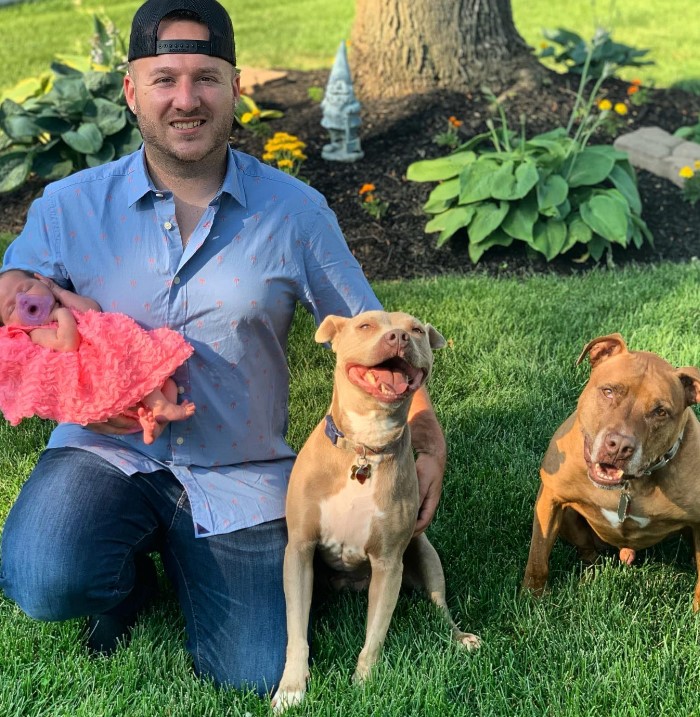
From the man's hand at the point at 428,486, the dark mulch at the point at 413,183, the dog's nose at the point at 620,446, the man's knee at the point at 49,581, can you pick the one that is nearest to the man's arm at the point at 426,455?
the man's hand at the point at 428,486

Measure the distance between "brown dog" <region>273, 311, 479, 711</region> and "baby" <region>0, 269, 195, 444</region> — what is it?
48 centimetres

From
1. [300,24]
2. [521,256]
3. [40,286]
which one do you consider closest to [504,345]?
→ [521,256]

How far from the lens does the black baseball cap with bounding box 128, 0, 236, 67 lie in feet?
10.0

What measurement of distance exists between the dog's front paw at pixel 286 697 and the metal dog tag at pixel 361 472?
2.29 feet

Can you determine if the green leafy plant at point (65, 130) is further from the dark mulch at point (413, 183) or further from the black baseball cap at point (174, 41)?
the black baseball cap at point (174, 41)

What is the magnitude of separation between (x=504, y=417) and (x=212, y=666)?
2.13 m

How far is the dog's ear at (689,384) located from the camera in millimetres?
3139

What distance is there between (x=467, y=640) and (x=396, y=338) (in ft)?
4.02

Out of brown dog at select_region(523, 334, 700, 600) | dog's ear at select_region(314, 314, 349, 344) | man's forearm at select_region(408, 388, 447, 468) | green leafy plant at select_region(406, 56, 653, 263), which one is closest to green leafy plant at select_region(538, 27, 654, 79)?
green leafy plant at select_region(406, 56, 653, 263)

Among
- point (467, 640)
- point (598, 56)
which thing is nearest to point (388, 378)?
point (467, 640)

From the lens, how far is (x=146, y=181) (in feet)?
10.5

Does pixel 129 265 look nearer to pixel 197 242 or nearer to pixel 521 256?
pixel 197 242

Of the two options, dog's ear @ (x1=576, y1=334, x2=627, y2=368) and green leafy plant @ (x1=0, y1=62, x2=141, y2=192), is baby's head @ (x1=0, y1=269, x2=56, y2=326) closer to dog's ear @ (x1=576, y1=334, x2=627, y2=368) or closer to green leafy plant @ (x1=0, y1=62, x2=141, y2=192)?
dog's ear @ (x1=576, y1=334, x2=627, y2=368)

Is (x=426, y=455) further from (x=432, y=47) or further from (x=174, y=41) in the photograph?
(x=432, y=47)
